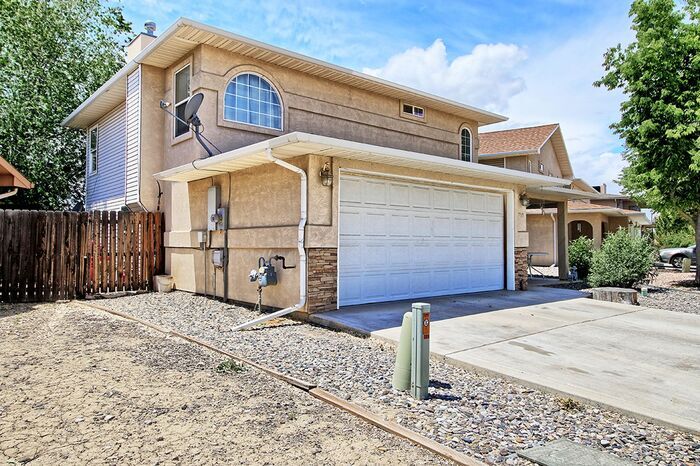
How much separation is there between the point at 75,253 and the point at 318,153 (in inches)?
259

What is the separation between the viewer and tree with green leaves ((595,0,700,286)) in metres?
13.0

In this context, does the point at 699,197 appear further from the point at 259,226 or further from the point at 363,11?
the point at 259,226

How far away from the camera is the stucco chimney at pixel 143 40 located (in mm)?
13383

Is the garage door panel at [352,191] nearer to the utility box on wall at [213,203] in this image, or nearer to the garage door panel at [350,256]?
the garage door panel at [350,256]

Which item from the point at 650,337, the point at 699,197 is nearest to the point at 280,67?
the point at 650,337

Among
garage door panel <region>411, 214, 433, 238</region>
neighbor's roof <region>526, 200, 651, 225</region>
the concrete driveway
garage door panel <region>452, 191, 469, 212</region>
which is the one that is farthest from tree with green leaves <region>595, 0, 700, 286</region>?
neighbor's roof <region>526, 200, 651, 225</region>

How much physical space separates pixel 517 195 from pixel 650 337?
19.1 feet

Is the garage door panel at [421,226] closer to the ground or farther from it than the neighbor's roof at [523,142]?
closer to the ground

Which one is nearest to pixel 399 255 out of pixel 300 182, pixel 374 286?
pixel 374 286

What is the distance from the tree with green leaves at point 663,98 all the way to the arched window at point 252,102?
34.4ft

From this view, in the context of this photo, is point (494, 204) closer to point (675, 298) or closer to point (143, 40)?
point (675, 298)

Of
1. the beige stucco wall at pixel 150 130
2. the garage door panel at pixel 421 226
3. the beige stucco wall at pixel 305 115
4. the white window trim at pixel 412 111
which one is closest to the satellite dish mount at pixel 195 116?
the beige stucco wall at pixel 305 115

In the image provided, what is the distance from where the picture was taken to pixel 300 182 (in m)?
7.82

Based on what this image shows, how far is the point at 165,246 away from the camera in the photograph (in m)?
11.6
